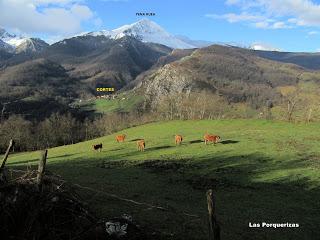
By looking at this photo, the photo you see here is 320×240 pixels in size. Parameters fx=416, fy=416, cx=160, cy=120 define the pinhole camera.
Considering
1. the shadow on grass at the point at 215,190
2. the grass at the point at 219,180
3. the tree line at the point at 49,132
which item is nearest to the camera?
the shadow on grass at the point at 215,190

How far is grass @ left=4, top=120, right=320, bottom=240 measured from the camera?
2039 centimetres

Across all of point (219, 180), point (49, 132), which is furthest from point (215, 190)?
point (49, 132)

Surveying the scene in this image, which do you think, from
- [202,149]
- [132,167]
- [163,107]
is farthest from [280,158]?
[163,107]

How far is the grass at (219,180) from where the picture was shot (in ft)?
66.9

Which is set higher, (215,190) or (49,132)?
(215,190)

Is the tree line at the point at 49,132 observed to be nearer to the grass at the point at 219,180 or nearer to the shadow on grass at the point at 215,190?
the grass at the point at 219,180

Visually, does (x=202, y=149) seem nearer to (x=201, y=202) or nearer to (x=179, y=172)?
(x=179, y=172)

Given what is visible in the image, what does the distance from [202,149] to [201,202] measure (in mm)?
24938

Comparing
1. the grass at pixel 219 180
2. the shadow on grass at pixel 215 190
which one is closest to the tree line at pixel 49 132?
the grass at pixel 219 180

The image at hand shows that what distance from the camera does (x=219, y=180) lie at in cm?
3650

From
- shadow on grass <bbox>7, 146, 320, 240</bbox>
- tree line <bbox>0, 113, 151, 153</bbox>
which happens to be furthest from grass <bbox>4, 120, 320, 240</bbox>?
tree line <bbox>0, 113, 151, 153</bbox>

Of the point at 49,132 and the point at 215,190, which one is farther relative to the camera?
the point at 49,132

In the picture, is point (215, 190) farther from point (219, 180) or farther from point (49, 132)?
→ point (49, 132)

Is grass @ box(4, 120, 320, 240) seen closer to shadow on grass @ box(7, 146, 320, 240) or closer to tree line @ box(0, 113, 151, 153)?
shadow on grass @ box(7, 146, 320, 240)
